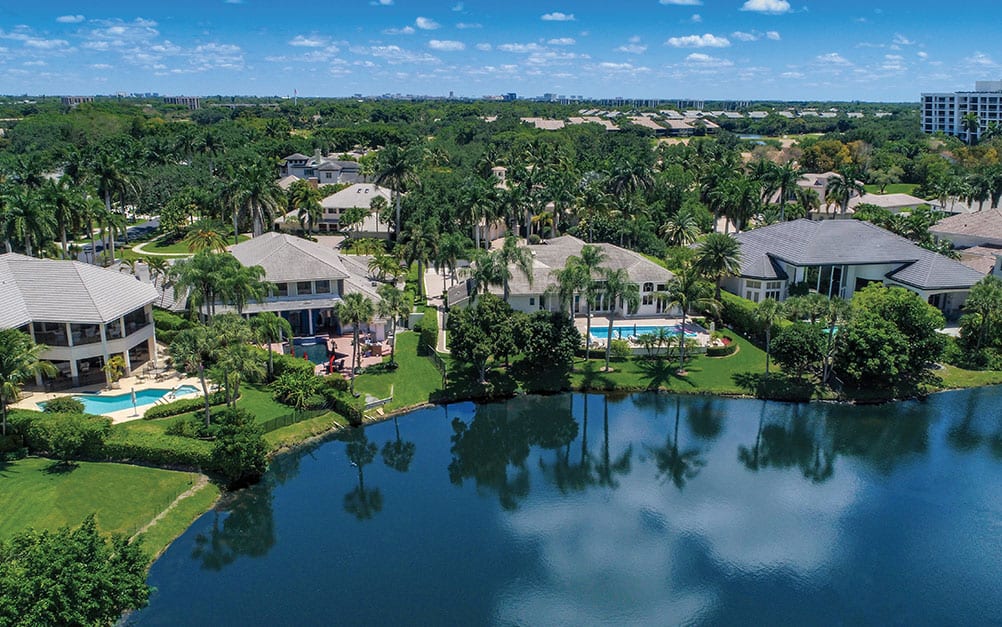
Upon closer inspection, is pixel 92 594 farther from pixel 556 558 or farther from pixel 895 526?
pixel 895 526

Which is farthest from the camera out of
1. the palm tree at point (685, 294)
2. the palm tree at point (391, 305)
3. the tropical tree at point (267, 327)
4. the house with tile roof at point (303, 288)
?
the house with tile roof at point (303, 288)

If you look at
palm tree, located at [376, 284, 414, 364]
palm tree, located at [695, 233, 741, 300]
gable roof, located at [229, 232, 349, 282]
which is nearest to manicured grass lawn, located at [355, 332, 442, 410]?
palm tree, located at [376, 284, 414, 364]

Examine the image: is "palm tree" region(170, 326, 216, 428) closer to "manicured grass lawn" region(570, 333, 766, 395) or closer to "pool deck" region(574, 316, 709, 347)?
"manicured grass lawn" region(570, 333, 766, 395)

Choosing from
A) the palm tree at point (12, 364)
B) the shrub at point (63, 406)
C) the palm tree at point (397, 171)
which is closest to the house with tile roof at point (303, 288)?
the shrub at point (63, 406)

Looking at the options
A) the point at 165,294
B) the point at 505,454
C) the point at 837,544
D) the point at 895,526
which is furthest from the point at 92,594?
the point at 165,294

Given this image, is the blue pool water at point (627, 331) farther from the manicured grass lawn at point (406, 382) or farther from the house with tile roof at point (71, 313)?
the house with tile roof at point (71, 313)
